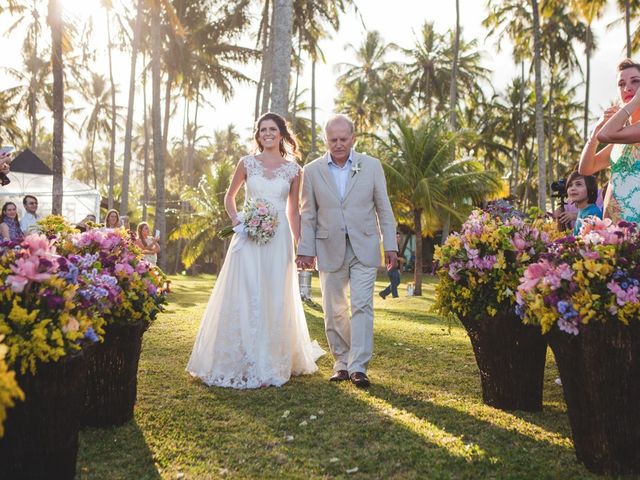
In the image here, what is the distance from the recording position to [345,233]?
5.39m

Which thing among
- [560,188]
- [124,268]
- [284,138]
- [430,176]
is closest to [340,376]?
[124,268]

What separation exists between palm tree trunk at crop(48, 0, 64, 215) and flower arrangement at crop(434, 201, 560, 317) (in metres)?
11.4

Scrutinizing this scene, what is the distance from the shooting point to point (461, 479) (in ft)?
9.91

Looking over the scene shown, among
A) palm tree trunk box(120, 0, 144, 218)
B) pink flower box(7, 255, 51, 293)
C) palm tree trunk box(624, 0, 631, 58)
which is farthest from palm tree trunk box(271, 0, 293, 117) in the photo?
palm tree trunk box(624, 0, 631, 58)

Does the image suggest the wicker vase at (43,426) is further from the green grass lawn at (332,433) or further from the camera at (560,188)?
the camera at (560,188)

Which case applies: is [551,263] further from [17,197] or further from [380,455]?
[17,197]

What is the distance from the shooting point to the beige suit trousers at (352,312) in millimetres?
5238

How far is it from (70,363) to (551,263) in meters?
2.53

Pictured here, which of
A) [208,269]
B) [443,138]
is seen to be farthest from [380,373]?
[208,269]

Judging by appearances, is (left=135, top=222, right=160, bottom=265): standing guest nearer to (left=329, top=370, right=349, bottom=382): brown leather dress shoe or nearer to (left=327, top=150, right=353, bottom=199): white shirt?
(left=327, top=150, right=353, bottom=199): white shirt

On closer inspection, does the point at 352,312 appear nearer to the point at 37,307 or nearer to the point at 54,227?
the point at 54,227

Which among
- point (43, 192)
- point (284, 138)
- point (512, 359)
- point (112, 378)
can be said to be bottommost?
point (112, 378)

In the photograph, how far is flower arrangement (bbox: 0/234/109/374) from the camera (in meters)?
2.57

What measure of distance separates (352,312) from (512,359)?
1.61 meters
